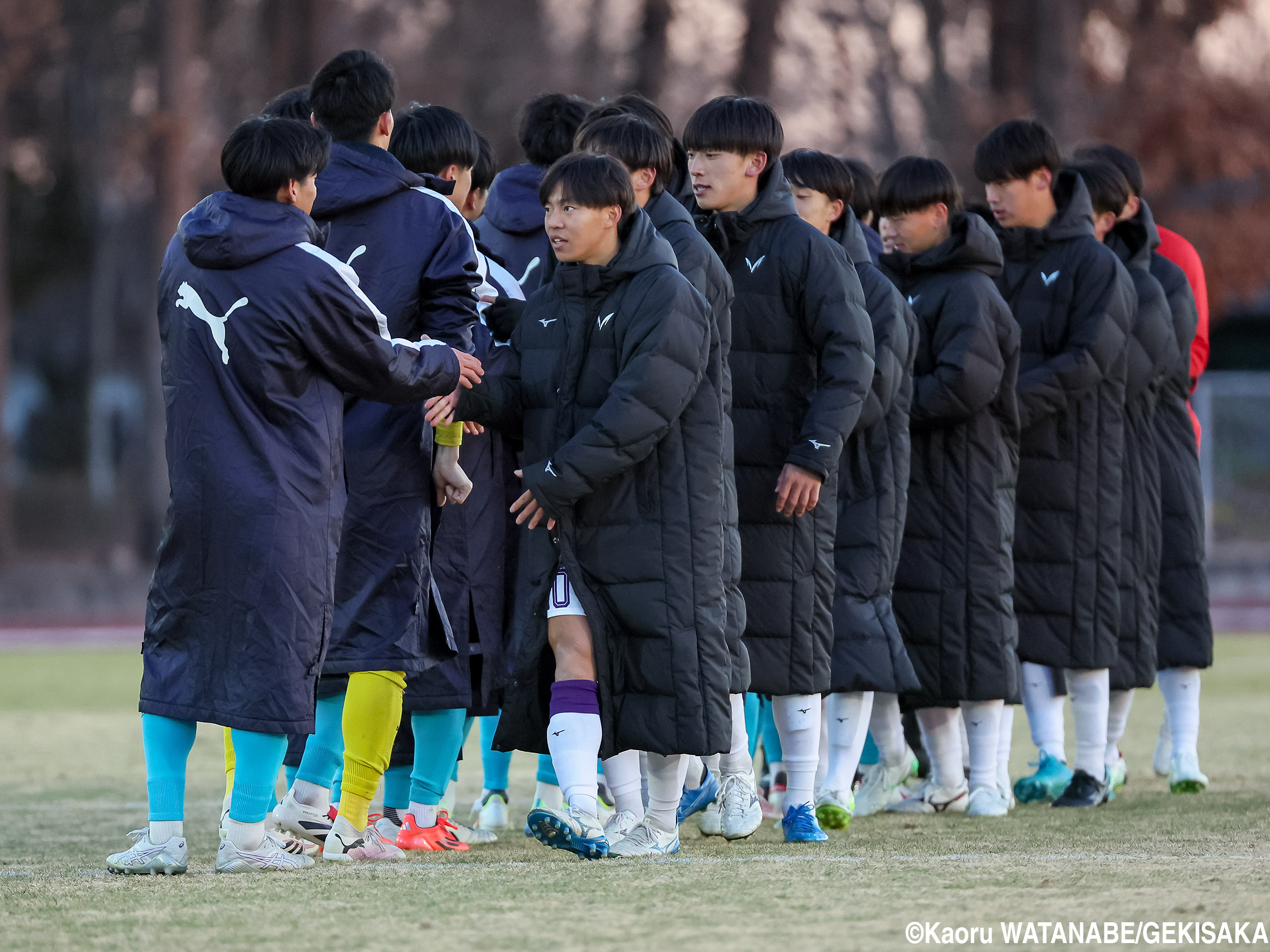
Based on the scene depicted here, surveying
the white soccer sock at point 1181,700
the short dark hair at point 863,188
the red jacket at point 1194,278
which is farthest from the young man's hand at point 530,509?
the red jacket at point 1194,278

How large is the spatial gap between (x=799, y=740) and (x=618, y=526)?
3.32 ft

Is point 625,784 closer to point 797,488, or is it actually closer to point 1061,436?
point 797,488

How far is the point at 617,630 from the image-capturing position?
5.36 m

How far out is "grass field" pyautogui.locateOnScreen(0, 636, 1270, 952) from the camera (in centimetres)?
414

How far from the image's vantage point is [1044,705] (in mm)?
7387

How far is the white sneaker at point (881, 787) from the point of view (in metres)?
6.86

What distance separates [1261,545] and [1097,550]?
15.2 m

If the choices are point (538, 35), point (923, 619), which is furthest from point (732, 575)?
point (538, 35)

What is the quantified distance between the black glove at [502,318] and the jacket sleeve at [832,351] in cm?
82

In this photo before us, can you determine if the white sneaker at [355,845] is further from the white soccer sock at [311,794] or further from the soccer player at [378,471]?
the white soccer sock at [311,794]

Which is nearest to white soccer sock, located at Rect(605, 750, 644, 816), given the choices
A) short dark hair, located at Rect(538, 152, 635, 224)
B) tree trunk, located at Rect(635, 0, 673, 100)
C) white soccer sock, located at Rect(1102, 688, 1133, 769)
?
short dark hair, located at Rect(538, 152, 635, 224)

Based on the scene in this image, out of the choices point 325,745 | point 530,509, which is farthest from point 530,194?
point 325,745

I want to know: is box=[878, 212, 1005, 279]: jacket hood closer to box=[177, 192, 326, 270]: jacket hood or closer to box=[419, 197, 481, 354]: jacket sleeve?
box=[419, 197, 481, 354]: jacket sleeve

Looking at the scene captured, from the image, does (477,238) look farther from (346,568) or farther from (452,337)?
(346,568)
